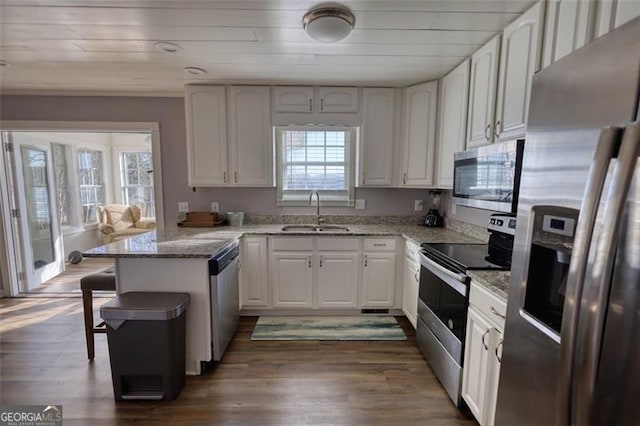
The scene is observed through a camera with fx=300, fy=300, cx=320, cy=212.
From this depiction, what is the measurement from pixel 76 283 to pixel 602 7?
5511mm

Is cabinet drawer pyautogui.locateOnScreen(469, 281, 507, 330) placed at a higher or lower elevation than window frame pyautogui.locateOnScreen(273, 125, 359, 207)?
lower

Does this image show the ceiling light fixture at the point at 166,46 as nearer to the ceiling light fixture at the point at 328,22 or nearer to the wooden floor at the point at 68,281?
the ceiling light fixture at the point at 328,22

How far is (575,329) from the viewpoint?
Result: 0.68 m

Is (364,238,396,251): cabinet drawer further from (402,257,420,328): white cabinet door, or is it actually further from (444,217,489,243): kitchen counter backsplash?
(444,217,489,243): kitchen counter backsplash

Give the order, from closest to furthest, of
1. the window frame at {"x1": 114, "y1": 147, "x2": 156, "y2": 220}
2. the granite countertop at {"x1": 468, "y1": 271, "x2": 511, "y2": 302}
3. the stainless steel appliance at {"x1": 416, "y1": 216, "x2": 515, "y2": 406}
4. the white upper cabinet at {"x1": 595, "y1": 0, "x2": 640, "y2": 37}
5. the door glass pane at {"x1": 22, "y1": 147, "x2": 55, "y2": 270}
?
the white upper cabinet at {"x1": 595, "y1": 0, "x2": 640, "y2": 37}
the granite countertop at {"x1": 468, "y1": 271, "x2": 511, "y2": 302}
the stainless steel appliance at {"x1": 416, "y1": 216, "x2": 515, "y2": 406}
the door glass pane at {"x1": 22, "y1": 147, "x2": 55, "y2": 270}
the window frame at {"x1": 114, "y1": 147, "x2": 156, "y2": 220}

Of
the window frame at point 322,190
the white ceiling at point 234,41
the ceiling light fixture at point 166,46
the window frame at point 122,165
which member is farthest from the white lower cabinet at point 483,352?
the window frame at point 122,165

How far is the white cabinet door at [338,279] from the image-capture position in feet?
9.66

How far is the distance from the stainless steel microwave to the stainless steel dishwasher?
1823mm

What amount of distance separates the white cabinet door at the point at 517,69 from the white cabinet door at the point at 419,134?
98cm

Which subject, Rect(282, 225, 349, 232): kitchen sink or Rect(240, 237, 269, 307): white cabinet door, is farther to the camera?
Rect(282, 225, 349, 232): kitchen sink

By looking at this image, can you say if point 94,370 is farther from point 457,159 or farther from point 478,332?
point 457,159

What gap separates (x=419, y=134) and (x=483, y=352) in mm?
2068

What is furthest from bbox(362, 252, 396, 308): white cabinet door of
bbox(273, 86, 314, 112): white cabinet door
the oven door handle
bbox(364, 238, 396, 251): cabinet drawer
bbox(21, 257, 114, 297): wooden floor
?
bbox(21, 257, 114, 297): wooden floor

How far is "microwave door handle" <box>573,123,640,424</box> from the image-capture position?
61cm
